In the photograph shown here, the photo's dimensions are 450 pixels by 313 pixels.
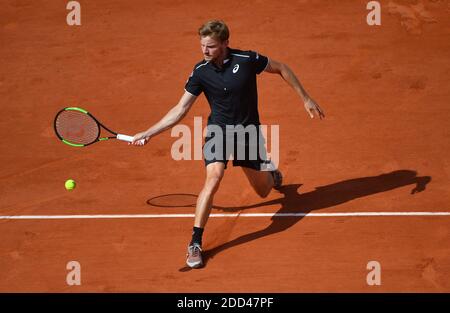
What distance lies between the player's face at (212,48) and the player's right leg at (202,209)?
3.83ft

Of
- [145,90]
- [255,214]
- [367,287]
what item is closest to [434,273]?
[367,287]

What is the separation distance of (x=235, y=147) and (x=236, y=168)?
1.98m

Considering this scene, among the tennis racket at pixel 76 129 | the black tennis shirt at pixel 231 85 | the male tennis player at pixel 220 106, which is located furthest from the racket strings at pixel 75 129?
the black tennis shirt at pixel 231 85

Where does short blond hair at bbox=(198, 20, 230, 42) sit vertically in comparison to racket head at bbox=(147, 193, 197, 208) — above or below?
above

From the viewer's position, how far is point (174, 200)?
8484 millimetres

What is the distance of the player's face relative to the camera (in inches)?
263

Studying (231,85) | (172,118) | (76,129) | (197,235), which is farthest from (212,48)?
(76,129)

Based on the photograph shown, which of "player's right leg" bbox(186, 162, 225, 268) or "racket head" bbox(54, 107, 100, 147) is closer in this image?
"player's right leg" bbox(186, 162, 225, 268)

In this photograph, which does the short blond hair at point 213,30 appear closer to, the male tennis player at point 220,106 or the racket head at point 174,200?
the male tennis player at point 220,106

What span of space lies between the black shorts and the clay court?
2.97ft

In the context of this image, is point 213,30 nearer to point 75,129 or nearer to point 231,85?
point 231,85

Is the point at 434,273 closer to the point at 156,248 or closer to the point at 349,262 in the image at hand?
the point at 349,262

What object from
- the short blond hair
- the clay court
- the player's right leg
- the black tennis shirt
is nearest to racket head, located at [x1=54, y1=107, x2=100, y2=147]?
the clay court

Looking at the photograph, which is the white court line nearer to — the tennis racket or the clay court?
the clay court
